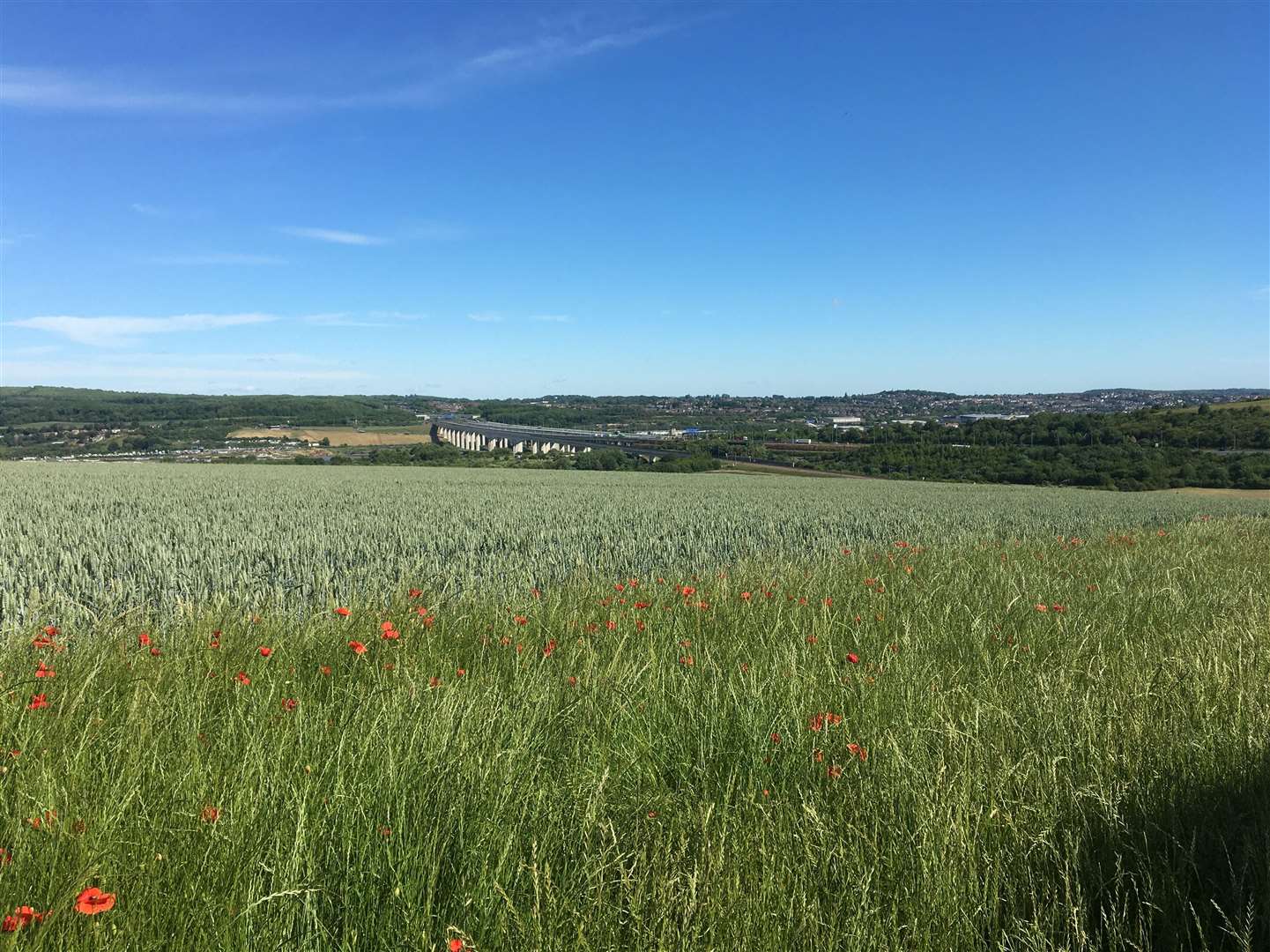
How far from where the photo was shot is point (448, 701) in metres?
3.10

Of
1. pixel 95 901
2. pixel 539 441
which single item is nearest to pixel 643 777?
pixel 95 901

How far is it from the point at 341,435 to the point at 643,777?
85430 millimetres

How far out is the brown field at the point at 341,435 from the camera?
74.1 metres

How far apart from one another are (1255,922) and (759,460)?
6585 centimetres

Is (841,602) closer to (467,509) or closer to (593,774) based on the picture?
(593,774)

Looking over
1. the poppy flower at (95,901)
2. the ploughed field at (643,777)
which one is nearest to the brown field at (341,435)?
the ploughed field at (643,777)

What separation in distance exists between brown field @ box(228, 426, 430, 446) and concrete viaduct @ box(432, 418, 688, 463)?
4.60 metres

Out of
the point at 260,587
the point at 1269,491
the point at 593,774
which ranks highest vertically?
the point at 593,774

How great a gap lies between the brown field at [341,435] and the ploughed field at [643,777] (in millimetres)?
74032

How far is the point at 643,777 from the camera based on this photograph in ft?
9.77

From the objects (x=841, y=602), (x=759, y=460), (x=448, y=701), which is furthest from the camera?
(x=759, y=460)

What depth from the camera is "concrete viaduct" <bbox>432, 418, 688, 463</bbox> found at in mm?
70250

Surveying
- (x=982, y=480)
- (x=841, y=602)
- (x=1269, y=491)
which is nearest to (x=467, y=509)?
(x=841, y=602)

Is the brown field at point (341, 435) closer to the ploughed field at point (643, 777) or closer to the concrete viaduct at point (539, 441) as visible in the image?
A: the concrete viaduct at point (539, 441)
